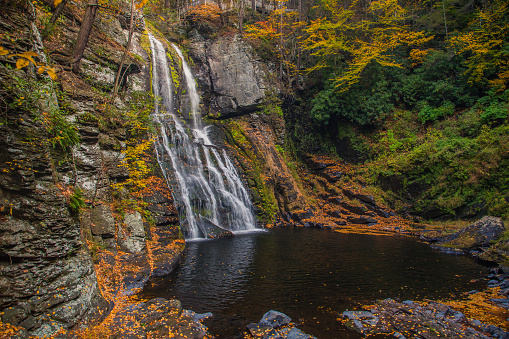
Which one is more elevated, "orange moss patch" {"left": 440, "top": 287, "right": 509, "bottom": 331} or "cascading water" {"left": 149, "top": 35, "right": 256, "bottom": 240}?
"cascading water" {"left": 149, "top": 35, "right": 256, "bottom": 240}

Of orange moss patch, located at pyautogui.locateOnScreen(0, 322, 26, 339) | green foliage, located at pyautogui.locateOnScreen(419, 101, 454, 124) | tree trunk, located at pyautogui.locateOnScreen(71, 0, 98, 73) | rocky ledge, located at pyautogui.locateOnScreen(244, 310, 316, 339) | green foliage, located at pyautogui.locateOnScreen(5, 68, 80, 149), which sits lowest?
rocky ledge, located at pyautogui.locateOnScreen(244, 310, 316, 339)

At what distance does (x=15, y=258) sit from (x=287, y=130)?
65.5 ft

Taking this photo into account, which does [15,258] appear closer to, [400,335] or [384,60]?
[400,335]

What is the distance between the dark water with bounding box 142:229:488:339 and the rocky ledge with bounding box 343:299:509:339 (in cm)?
42

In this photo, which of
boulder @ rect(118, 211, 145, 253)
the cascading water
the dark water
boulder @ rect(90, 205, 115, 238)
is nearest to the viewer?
the dark water

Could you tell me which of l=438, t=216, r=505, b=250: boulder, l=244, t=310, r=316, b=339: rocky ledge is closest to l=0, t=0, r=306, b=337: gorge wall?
l=244, t=310, r=316, b=339: rocky ledge

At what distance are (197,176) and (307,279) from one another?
9.20 m

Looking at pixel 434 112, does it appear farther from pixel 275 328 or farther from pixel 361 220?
pixel 275 328

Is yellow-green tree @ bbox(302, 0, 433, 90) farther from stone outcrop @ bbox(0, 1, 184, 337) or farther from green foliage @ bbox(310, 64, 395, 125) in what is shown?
stone outcrop @ bbox(0, 1, 184, 337)

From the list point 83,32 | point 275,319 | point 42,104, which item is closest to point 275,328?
point 275,319

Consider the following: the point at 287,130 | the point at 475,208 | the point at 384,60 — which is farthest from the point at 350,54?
the point at 475,208

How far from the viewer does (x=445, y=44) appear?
60.6 feet

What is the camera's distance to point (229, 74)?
21000 mm

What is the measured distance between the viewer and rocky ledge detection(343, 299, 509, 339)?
463 centimetres
